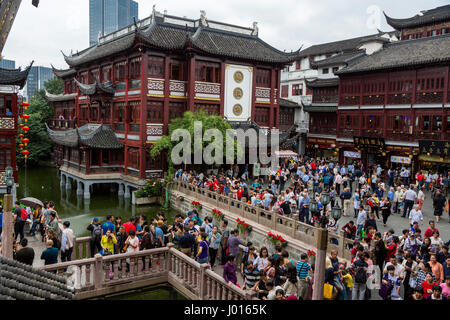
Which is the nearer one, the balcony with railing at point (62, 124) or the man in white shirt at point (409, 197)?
the man in white shirt at point (409, 197)

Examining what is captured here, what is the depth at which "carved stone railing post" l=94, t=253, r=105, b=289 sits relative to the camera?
9984mm

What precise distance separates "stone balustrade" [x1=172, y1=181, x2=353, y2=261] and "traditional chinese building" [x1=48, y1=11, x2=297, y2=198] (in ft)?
23.8

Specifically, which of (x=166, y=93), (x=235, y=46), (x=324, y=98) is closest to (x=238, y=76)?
(x=235, y=46)

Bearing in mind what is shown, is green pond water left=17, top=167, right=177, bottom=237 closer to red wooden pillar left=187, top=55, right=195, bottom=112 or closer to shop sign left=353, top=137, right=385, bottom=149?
red wooden pillar left=187, top=55, right=195, bottom=112

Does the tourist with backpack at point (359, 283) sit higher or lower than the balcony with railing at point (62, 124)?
lower

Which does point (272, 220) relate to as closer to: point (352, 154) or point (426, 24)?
point (352, 154)

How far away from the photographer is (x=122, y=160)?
96.2 feet

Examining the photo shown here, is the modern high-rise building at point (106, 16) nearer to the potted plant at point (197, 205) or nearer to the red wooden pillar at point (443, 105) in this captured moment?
the red wooden pillar at point (443, 105)

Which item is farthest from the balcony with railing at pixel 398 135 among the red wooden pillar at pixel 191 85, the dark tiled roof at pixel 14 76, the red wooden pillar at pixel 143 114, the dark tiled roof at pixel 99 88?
the dark tiled roof at pixel 14 76

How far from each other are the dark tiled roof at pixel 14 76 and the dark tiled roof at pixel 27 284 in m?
21.1

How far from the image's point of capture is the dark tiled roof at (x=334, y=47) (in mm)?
43531

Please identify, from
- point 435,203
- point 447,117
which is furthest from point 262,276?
point 447,117

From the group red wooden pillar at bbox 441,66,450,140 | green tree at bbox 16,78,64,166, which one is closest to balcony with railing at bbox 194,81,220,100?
red wooden pillar at bbox 441,66,450,140

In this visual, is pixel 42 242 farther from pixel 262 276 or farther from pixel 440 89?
pixel 440 89
